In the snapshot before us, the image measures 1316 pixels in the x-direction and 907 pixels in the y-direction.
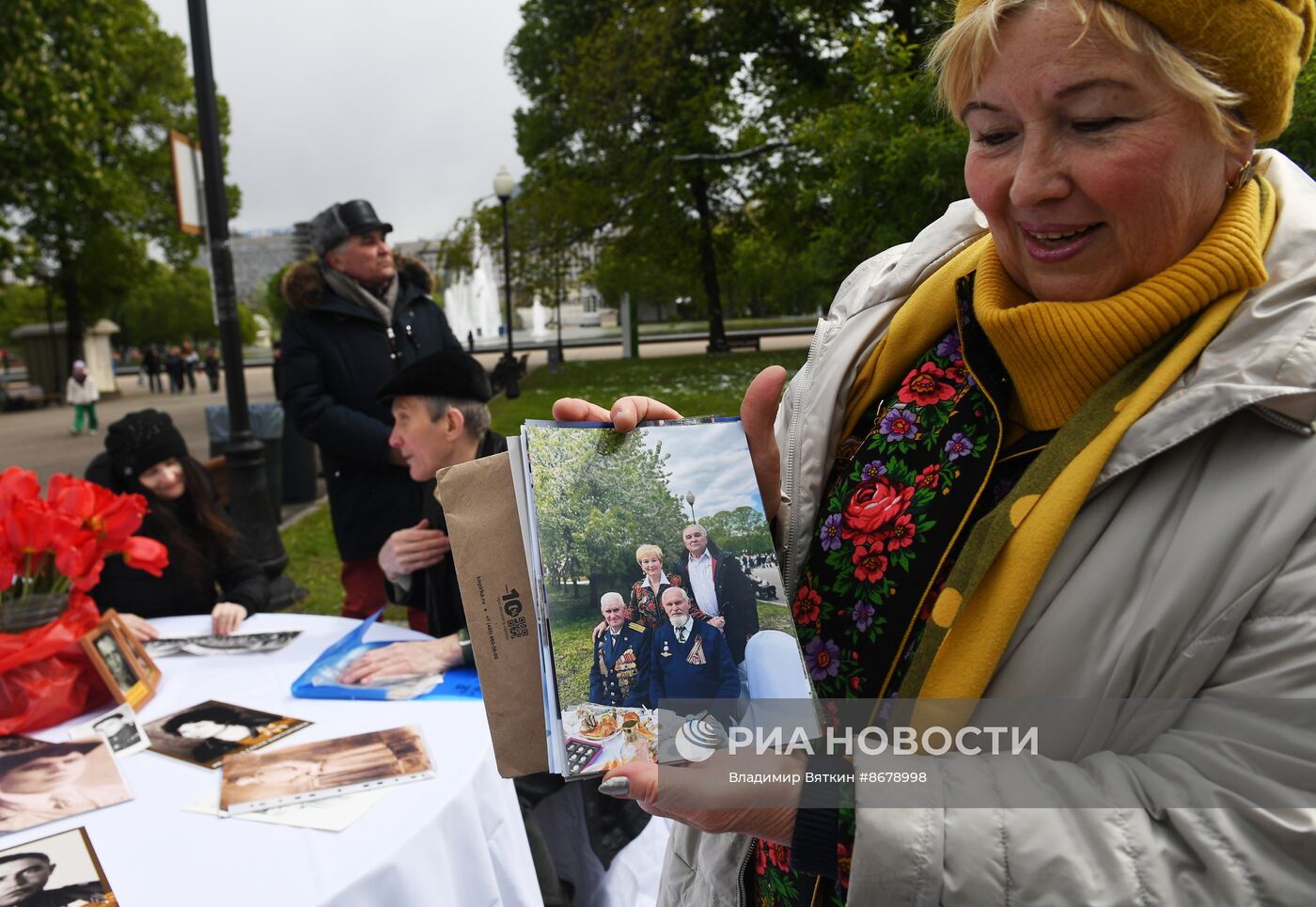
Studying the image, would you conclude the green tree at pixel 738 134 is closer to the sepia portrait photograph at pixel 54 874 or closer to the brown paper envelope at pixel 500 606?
the brown paper envelope at pixel 500 606

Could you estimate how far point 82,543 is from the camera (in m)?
2.28

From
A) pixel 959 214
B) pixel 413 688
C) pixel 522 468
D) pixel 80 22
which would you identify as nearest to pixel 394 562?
pixel 413 688

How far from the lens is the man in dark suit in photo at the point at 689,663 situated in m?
0.96

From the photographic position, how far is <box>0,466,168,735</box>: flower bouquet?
2.15 m

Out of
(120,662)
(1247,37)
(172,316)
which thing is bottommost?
(120,662)

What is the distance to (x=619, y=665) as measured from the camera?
960 mm

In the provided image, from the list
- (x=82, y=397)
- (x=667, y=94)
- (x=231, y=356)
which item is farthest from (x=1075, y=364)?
(x=82, y=397)

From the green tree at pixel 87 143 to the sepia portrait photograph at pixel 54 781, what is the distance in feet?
48.8

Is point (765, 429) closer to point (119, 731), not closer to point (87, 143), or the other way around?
point (119, 731)

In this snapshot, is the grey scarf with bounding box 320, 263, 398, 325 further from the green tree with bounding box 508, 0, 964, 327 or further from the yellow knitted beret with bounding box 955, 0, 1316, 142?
the yellow knitted beret with bounding box 955, 0, 1316, 142

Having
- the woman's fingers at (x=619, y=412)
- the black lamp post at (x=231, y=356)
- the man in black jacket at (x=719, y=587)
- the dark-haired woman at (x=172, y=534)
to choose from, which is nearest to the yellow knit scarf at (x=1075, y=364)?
the man in black jacket at (x=719, y=587)

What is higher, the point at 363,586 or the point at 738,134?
the point at 738,134

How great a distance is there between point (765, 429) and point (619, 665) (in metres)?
0.40

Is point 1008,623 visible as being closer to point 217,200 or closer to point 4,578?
point 4,578
